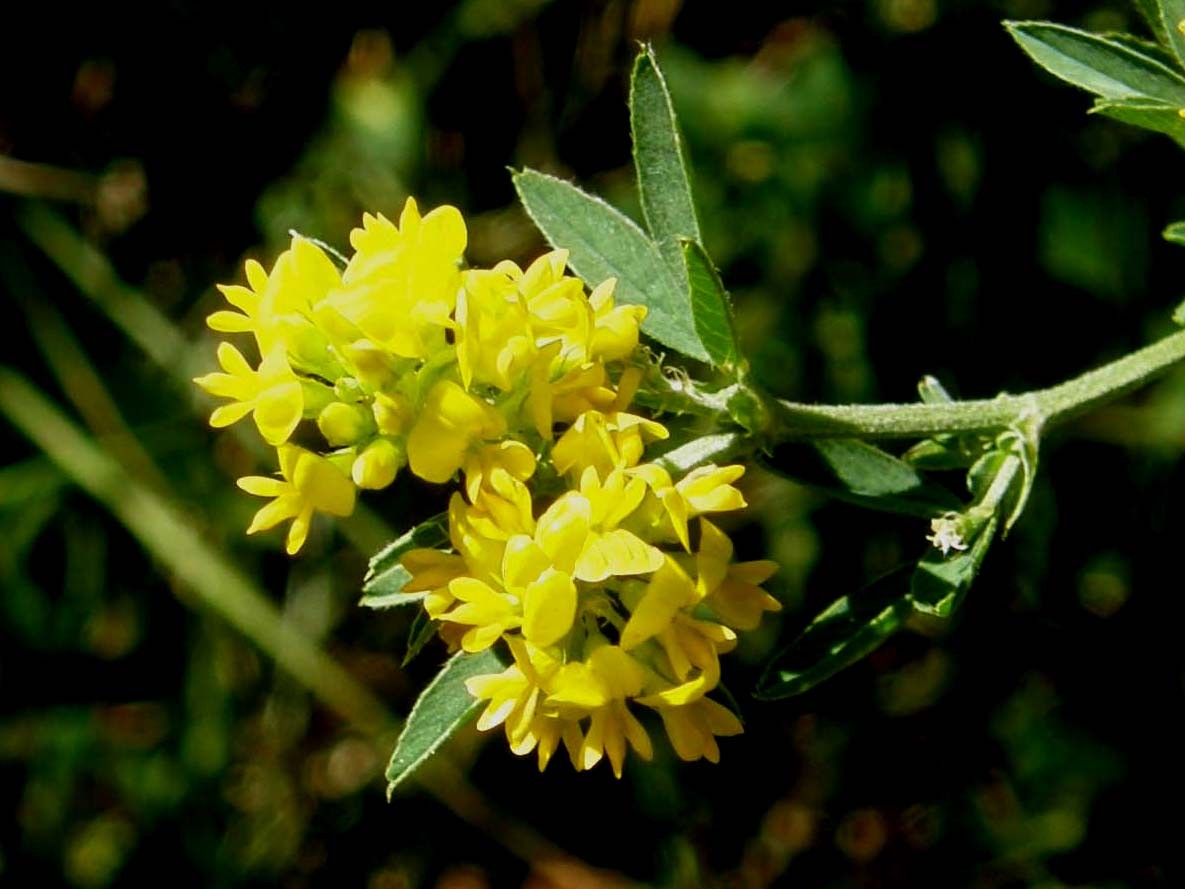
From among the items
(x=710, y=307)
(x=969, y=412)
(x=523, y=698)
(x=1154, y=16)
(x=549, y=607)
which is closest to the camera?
(x=549, y=607)

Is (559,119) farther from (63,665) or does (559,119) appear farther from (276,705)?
(63,665)

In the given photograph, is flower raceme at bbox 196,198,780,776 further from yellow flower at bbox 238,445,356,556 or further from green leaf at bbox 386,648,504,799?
green leaf at bbox 386,648,504,799

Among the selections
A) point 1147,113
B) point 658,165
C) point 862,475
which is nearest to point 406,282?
point 658,165

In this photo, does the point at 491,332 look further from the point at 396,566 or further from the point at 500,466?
the point at 396,566

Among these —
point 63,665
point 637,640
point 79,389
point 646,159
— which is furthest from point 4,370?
point 637,640

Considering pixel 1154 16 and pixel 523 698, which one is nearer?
pixel 523 698

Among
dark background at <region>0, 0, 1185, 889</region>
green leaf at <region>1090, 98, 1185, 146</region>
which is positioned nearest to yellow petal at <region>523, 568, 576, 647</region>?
green leaf at <region>1090, 98, 1185, 146</region>
